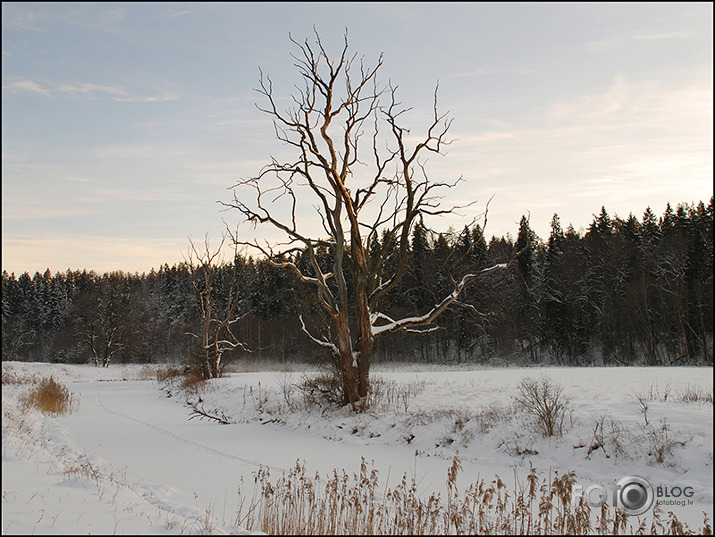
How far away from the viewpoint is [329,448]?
1312cm

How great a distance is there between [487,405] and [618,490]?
5.43 meters

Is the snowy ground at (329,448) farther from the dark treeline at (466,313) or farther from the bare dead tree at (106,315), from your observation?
the bare dead tree at (106,315)

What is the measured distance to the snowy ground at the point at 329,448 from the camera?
6305 millimetres

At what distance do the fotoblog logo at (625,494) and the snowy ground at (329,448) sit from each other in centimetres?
25

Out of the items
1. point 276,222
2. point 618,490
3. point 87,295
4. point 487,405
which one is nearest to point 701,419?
point 618,490

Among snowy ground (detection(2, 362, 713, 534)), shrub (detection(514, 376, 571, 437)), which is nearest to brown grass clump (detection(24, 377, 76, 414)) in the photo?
snowy ground (detection(2, 362, 713, 534))

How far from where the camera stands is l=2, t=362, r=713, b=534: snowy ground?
20.7ft

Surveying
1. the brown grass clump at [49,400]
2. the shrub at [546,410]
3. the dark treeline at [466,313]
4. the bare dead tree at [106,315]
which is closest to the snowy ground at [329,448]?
the shrub at [546,410]

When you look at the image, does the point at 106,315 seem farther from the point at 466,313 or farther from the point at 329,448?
the point at 329,448

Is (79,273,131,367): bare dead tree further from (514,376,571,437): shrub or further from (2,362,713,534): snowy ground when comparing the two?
(514,376,571,437): shrub

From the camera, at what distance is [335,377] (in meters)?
17.2

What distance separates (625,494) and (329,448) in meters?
7.32

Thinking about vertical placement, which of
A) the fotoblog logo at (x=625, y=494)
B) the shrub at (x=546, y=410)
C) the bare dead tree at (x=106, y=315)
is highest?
the bare dead tree at (x=106, y=315)

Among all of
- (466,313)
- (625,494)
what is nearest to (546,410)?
(625,494)
